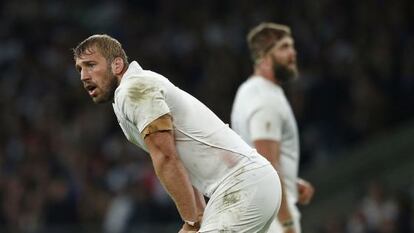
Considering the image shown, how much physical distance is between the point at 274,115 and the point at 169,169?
2.13 metres

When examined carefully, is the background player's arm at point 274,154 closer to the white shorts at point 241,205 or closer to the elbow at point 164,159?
the white shorts at point 241,205

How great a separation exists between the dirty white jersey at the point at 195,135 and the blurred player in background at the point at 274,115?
1469 millimetres

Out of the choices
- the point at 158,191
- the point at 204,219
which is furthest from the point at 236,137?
the point at 158,191

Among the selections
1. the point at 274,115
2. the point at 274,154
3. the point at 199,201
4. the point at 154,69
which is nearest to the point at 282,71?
the point at 274,115

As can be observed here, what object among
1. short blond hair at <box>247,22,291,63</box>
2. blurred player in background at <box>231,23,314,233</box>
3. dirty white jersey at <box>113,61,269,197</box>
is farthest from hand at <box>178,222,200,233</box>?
short blond hair at <box>247,22,291,63</box>

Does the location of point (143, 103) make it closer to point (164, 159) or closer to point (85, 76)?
point (164, 159)

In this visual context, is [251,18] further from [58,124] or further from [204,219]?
[204,219]

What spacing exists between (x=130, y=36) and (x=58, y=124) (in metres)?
2.16

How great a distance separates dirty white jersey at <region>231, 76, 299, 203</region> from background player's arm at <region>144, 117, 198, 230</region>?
77.2 inches

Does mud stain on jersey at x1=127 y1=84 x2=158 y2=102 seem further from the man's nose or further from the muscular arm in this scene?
the man's nose

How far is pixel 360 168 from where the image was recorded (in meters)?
14.3

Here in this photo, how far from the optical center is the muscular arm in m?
5.66

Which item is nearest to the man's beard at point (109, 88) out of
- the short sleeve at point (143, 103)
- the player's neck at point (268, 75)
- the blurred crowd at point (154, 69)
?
the short sleeve at point (143, 103)

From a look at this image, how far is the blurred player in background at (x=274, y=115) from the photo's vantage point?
757cm
